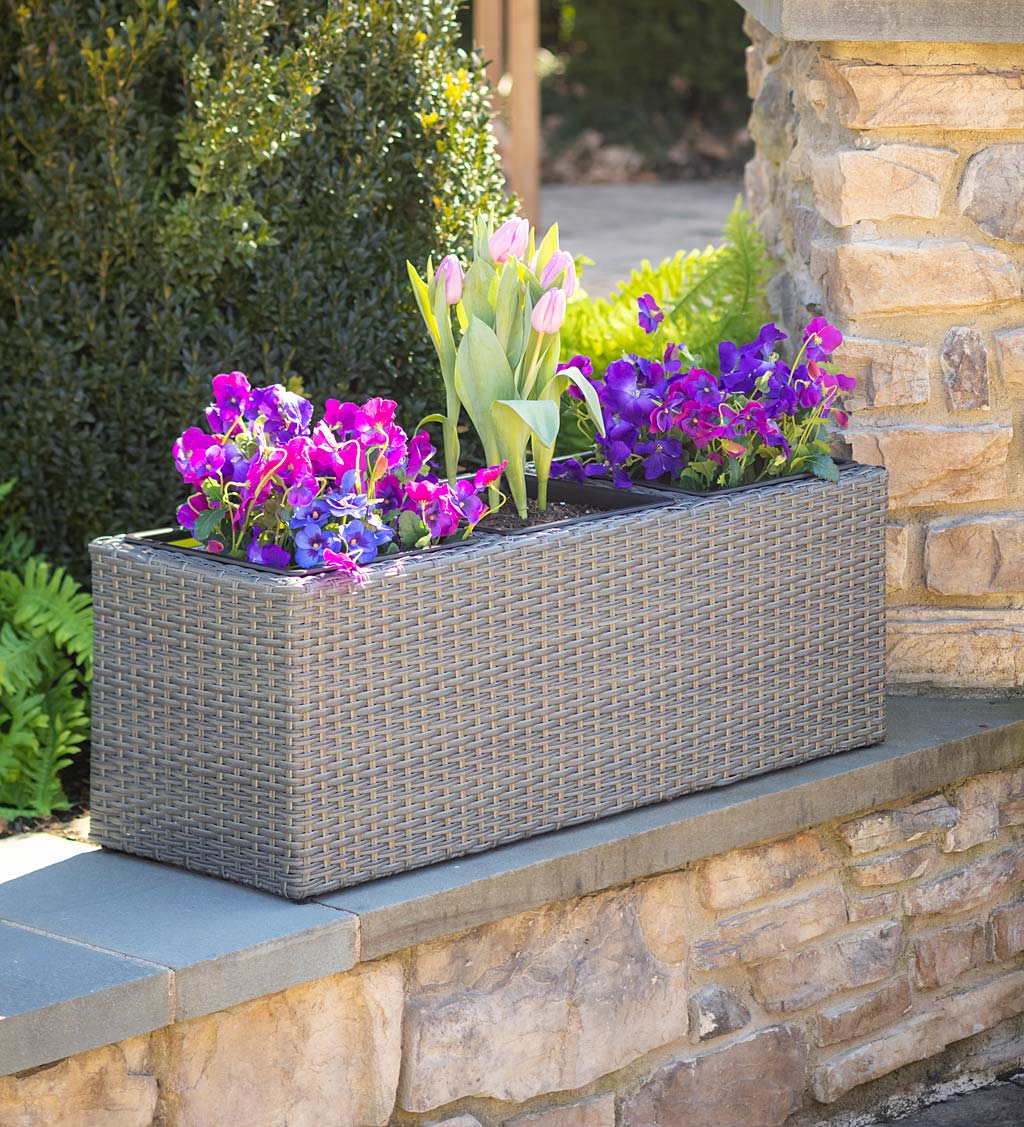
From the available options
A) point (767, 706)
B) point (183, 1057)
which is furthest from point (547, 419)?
point (183, 1057)

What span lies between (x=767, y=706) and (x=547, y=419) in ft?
2.05

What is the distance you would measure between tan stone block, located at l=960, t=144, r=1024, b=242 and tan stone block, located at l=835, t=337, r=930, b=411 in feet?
0.81

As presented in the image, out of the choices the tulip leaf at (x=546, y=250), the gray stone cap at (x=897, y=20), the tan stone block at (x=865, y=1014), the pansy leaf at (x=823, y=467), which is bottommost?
the tan stone block at (x=865, y=1014)

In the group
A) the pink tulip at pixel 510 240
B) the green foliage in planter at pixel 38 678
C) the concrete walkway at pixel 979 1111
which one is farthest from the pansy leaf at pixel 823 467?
the green foliage in planter at pixel 38 678

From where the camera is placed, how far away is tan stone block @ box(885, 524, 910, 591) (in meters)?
3.21

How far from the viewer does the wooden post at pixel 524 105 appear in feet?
23.7

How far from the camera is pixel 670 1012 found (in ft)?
9.02

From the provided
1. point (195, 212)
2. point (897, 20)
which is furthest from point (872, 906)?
point (195, 212)

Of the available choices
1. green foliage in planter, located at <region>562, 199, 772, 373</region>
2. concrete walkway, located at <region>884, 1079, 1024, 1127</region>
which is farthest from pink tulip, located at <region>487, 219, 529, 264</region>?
concrete walkway, located at <region>884, 1079, 1024, 1127</region>

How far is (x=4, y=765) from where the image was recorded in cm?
314

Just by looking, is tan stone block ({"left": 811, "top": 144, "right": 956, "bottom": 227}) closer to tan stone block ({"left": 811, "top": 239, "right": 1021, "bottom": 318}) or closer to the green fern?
tan stone block ({"left": 811, "top": 239, "right": 1021, "bottom": 318})

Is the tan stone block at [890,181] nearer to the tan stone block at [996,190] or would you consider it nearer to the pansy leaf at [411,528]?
the tan stone block at [996,190]

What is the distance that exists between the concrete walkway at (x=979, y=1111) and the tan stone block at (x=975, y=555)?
2.99 feet

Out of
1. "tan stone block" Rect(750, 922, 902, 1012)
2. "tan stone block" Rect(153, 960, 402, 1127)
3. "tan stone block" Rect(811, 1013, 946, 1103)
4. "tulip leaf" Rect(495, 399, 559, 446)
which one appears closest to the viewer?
"tan stone block" Rect(153, 960, 402, 1127)
